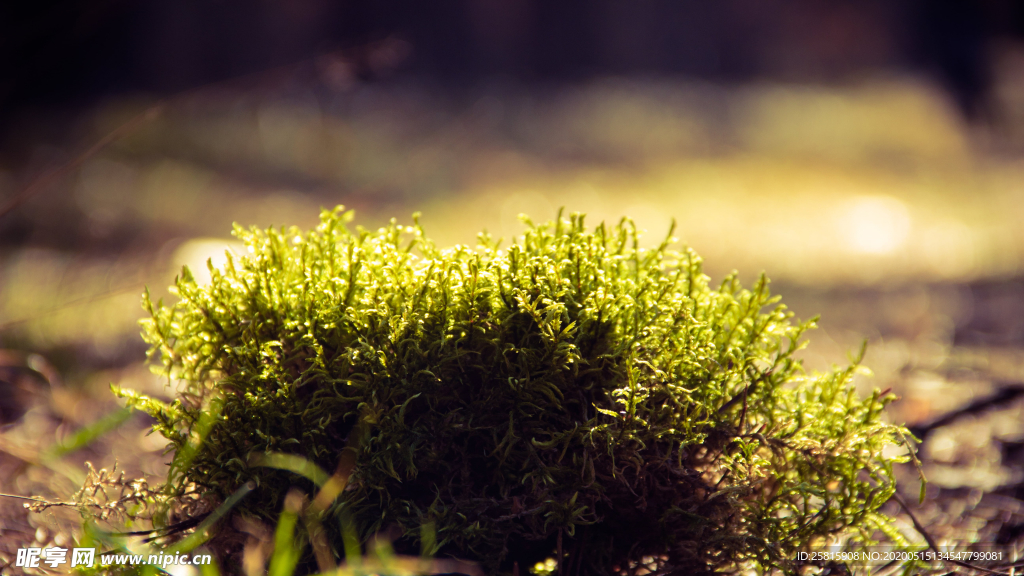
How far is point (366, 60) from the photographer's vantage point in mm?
1267

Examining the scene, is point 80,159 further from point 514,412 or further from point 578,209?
point 578,209

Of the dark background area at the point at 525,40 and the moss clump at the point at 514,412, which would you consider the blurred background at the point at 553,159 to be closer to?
the dark background area at the point at 525,40

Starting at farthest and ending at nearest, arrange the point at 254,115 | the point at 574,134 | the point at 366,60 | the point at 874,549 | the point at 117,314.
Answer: the point at 574,134 → the point at 254,115 → the point at 117,314 → the point at 366,60 → the point at 874,549

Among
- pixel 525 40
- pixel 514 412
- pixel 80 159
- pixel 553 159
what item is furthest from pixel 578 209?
pixel 525 40

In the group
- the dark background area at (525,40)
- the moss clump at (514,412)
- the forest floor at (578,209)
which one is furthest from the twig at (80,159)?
the dark background area at (525,40)

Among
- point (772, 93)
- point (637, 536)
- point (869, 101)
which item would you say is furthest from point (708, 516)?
point (869, 101)

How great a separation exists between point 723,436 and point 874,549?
39 cm

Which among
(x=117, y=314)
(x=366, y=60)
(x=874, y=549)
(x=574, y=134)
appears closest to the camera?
(x=874, y=549)

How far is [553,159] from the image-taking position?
539cm

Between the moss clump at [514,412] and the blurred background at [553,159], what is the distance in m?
0.19

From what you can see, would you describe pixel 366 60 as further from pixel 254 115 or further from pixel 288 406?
pixel 254 115

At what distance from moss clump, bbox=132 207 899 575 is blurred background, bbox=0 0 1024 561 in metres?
0.19

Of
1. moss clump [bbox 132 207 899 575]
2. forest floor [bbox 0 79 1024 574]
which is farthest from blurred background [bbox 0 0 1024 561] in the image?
moss clump [bbox 132 207 899 575]

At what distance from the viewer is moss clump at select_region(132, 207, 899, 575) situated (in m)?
0.74
